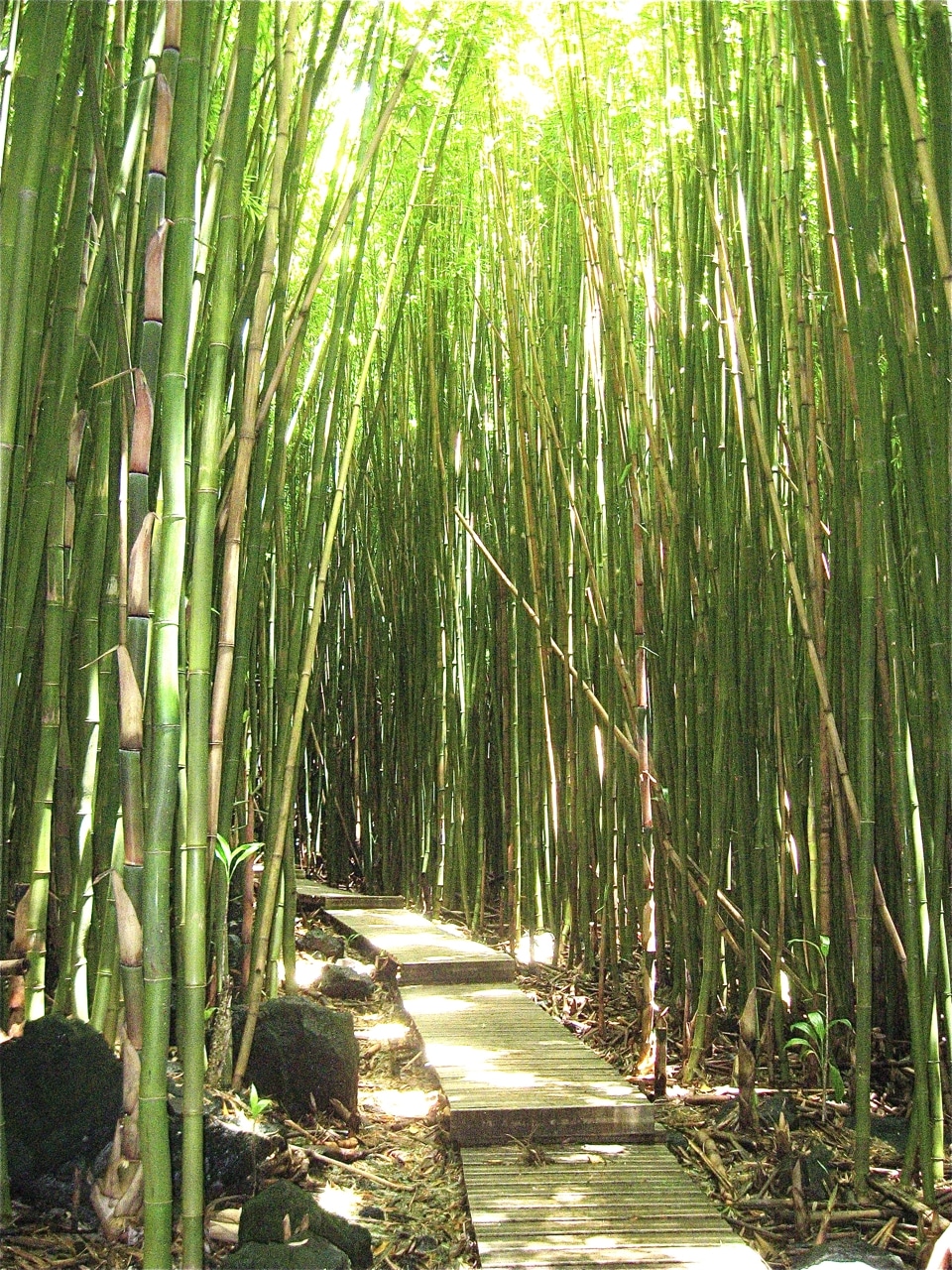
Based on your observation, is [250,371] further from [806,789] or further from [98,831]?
[806,789]

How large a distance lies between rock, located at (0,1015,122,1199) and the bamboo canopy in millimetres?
93

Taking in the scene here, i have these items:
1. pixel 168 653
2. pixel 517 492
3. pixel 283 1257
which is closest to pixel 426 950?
pixel 517 492

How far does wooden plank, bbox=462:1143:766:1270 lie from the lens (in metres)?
1.17

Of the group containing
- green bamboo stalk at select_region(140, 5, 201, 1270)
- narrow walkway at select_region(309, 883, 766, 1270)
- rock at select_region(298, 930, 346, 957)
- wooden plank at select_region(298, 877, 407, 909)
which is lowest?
narrow walkway at select_region(309, 883, 766, 1270)

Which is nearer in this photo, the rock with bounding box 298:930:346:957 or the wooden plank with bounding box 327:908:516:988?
the wooden plank with bounding box 327:908:516:988

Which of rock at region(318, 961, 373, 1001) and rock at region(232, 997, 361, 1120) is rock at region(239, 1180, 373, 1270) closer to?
rock at region(232, 997, 361, 1120)

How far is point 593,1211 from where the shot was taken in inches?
50.1

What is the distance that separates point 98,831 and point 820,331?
140cm

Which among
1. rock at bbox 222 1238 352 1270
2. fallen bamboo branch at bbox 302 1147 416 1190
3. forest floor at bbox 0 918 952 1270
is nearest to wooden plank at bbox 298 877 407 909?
forest floor at bbox 0 918 952 1270

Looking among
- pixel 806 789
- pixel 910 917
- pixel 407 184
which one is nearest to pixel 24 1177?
pixel 910 917

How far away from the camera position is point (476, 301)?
2.81 meters

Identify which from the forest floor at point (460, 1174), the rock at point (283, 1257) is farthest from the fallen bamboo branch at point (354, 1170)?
the rock at point (283, 1257)

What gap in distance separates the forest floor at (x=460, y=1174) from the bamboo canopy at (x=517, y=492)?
0.07 metres

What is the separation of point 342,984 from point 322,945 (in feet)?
1.05
